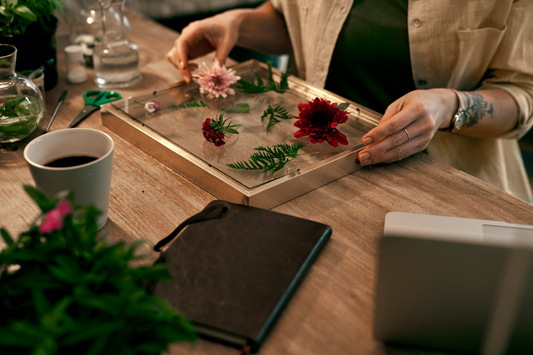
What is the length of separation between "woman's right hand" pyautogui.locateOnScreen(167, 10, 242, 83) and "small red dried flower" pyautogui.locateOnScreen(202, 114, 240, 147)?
0.31 metres

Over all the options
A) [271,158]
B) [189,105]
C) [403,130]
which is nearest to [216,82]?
[189,105]

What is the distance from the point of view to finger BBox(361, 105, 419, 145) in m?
0.74

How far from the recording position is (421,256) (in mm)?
406

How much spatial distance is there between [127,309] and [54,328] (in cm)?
5

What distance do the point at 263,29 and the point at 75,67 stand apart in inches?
23.1

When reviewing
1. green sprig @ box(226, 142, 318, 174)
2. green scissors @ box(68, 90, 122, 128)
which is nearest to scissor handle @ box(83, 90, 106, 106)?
green scissors @ box(68, 90, 122, 128)

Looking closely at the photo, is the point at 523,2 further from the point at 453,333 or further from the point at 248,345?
the point at 248,345

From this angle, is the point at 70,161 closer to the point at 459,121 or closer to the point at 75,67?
Result: the point at 75,67

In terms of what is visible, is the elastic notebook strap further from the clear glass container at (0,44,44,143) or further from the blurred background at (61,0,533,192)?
the blurred background at (61,0,533,192)

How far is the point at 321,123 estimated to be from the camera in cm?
76

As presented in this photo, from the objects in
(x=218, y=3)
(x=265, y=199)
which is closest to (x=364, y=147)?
(x=265, y=199)

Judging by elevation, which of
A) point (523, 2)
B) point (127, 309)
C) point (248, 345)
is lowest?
point (248, 345)

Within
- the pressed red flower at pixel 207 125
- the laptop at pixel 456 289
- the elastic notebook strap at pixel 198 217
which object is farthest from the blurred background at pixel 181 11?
the laptop at pixel 456 289

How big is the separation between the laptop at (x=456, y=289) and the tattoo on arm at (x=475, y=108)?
1.77 ft
